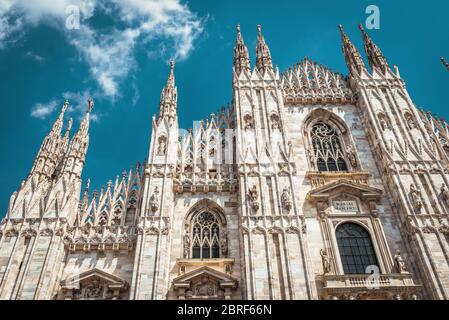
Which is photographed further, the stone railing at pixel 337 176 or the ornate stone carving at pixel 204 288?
the stone railing at pixel 337 176

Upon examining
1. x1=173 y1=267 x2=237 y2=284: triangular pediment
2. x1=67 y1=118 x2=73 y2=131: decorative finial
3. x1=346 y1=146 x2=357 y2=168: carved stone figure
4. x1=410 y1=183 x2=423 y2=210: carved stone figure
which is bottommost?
x1=173 y1=267 x2=237 y2=284: triangular pediment

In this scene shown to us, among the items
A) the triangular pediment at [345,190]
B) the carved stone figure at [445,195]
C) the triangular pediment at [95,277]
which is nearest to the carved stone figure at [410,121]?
the carved stone figure at [445,195]

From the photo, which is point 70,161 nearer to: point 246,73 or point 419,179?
point 246,73

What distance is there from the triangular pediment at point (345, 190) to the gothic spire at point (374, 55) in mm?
8816

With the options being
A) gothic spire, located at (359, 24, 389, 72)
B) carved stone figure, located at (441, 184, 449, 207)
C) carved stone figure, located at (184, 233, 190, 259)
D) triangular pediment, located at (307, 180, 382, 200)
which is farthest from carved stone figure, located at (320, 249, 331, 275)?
gothic spire, located at (359, 24, 389, 72)

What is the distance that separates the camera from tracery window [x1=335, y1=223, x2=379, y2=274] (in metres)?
16.0

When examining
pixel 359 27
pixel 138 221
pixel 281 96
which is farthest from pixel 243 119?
pixel 359 27

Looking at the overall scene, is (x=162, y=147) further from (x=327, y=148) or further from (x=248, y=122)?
(x=327, y=148)

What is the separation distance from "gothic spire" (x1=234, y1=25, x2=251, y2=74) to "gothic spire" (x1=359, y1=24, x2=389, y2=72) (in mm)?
7671

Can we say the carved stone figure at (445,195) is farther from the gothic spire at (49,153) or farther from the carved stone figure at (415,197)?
the gothic spire at (49,153)

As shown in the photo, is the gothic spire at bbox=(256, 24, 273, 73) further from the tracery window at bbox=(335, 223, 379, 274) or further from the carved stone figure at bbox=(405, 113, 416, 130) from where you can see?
the tracery window at bbox=(335, 223, 379, 274)

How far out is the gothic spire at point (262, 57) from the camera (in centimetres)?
2309

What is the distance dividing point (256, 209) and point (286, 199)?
138 cm
